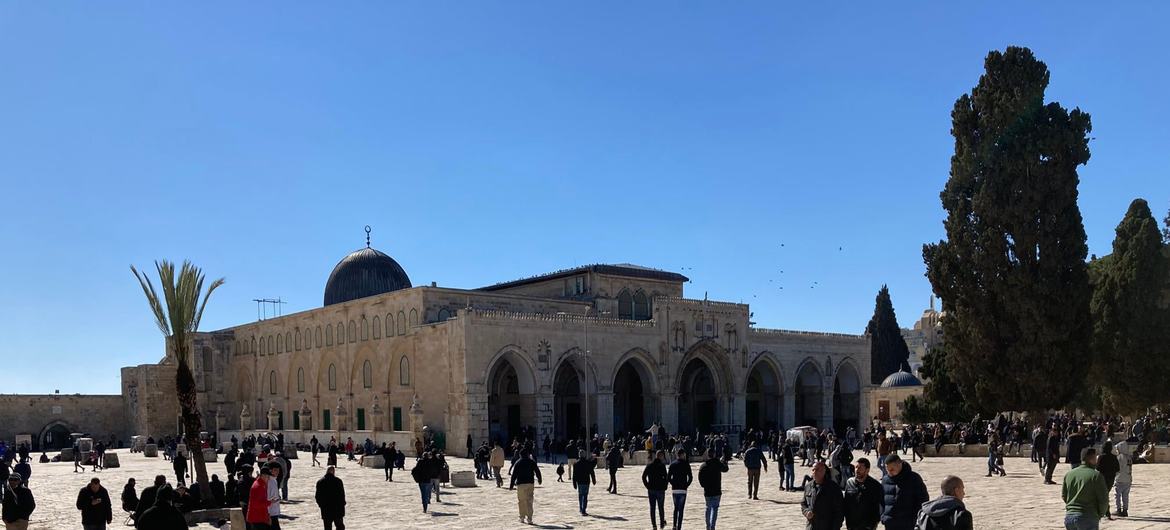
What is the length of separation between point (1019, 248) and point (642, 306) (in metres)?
22.9

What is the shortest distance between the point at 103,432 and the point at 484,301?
28548 millimetres

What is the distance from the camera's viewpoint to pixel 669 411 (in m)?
42.3

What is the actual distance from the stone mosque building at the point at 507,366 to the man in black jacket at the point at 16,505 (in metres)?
23.1

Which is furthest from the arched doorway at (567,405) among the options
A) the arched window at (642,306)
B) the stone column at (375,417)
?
the stone column at (375,417)

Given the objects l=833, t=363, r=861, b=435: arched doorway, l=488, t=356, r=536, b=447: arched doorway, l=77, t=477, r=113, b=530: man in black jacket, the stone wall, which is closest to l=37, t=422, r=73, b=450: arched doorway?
the stone wall

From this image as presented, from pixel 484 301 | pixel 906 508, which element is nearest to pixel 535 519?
pixel 906 508

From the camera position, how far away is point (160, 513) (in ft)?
29.4

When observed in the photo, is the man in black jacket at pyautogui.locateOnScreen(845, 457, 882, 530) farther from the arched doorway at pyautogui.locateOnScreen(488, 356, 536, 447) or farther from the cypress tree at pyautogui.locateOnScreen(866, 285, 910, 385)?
the cypress tree at pyautogui.locateOnScreen(866, 285, 910, 385)

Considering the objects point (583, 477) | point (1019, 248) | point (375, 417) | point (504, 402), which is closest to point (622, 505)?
point (583, 477)

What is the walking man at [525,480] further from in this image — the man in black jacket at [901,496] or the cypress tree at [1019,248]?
the cypress tree at [1019,248]

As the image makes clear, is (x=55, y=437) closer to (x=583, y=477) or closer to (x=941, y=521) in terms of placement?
(x=583, y=477)

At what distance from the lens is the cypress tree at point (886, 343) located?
214 feet

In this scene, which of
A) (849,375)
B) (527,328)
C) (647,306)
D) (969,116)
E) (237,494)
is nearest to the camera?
(237,494)

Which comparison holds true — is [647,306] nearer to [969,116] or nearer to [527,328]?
[527,328]
